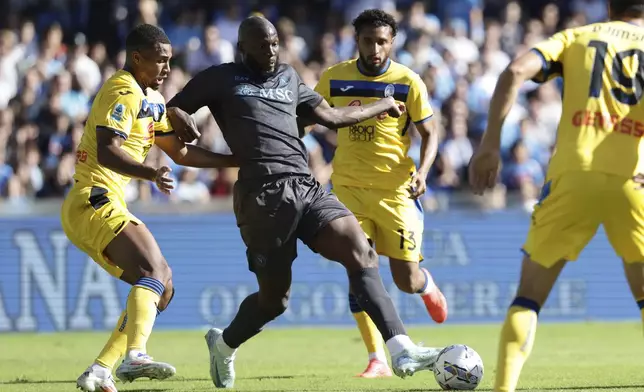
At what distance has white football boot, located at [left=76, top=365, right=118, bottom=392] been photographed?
328 inches

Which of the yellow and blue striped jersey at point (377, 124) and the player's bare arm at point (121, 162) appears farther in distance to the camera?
the yellow and blue striped jersey at point (377, 124)

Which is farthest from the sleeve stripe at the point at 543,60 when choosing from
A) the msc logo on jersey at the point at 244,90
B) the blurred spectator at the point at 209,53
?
the blurred spectator at the point at 209,53

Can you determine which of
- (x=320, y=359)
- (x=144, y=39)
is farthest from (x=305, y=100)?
(x=320, y=359)

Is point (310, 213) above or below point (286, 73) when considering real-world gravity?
below

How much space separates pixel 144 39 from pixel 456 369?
3.28 metres

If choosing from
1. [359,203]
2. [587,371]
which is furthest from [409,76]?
[587,371]

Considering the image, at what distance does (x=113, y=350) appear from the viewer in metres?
8.62

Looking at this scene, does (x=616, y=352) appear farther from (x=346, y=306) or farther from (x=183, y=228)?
(x=183, y=228)

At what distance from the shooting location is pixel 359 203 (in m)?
10.3

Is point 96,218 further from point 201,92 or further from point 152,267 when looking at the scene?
point 201,92

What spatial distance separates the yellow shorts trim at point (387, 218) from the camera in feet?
33.7

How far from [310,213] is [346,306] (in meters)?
7.64

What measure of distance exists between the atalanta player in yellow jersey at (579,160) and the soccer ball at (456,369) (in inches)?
69.1

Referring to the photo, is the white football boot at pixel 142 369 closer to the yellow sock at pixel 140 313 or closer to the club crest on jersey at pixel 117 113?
the yellow sock at pixel 140 313
